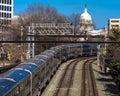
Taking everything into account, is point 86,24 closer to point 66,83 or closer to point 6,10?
point 6,10

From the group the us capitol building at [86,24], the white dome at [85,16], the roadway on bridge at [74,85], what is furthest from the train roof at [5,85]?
the white dome at [85,16]

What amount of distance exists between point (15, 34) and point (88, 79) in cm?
5039

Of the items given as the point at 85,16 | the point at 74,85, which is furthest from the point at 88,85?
the point at 85,16

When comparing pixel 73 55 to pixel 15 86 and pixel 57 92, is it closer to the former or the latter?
pixel 57 92

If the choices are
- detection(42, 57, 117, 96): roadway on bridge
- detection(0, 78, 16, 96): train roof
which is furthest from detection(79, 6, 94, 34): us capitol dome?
detection(0, 78, 16, 96): train roof

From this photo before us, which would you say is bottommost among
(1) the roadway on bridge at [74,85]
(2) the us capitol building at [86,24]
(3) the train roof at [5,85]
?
(1) the roadway on bridge at [74,85]

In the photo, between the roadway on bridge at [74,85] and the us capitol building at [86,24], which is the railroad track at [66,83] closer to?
the roadway on bridge at [74,85]

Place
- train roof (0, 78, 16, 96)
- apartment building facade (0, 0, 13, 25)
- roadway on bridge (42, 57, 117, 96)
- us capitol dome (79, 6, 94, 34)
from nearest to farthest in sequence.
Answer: train roof (0, 78, 16, 96) < roadway on bridge (42, 57, 117, 96) < us capitol dome (79, 6, 94, 34) < apartment building facade (0, 0, 13, 25)

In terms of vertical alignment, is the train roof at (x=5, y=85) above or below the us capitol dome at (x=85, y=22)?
below

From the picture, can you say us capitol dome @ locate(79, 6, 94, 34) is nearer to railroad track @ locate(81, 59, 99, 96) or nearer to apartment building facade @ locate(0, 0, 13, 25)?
apartment building facade @ locate(0, 0, 13, 25)

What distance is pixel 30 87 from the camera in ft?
85.6

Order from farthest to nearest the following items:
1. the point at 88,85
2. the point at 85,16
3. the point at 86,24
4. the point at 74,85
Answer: the point at 85,16
the point at 86,24
the point at 74,85
the point at 88,85

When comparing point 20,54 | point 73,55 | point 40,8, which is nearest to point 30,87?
point 73,55

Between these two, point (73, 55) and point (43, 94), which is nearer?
point (43, 94)
